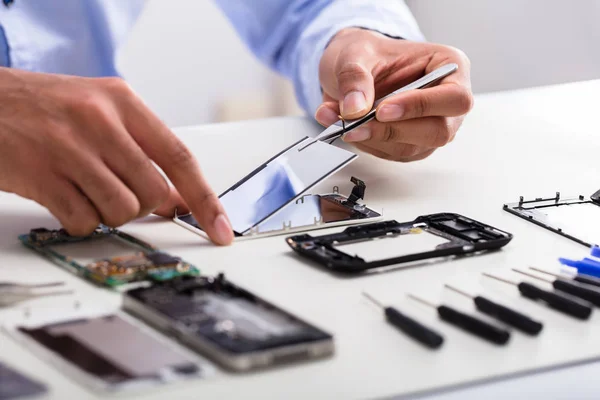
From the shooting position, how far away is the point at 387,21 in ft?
4.59

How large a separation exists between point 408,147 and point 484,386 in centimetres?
58

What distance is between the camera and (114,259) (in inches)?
29.6

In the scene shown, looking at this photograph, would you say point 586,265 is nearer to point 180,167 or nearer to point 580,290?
point 580,290

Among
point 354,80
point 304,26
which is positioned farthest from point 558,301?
point 304,26

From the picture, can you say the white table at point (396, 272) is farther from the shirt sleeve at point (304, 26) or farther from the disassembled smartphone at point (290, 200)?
the shirt sleeve at point (304, 26)

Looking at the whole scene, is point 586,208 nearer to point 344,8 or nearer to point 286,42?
point 344,8

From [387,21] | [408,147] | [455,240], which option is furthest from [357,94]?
[387,21]

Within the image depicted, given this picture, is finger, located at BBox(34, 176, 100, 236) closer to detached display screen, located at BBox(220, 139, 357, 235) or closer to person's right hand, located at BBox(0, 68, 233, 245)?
person's right hand, located at BBox(0, 68, 233, 245)

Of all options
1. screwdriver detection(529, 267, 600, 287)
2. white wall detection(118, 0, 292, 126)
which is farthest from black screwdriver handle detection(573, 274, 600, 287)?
white wall detection(118, 0, 292, 126)

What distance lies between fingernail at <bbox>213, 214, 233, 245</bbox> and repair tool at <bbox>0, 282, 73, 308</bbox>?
0.59ft

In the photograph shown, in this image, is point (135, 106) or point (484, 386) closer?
point (484, 386)

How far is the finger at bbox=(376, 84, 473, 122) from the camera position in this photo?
1.02m

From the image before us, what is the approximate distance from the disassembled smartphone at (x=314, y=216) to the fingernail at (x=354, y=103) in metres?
0.09

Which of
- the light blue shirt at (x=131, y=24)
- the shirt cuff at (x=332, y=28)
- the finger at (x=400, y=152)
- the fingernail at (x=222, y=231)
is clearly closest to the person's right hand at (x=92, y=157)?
the fingernail at (x=222, y=231)
